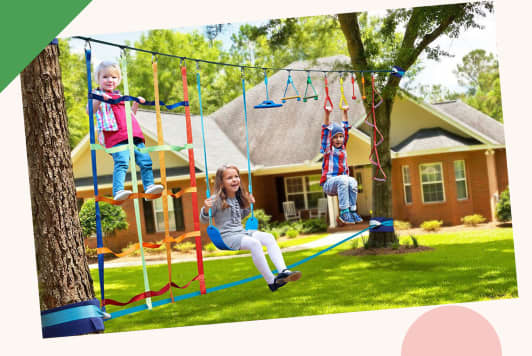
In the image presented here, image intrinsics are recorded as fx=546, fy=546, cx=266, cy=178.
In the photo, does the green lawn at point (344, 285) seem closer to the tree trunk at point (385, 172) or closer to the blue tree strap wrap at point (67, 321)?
the tree trunk at point (385, 172)

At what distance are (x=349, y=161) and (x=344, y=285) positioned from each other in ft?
21.3

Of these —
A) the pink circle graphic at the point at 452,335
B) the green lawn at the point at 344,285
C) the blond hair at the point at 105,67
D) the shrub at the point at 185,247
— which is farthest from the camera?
the shrub at the point at 185,247

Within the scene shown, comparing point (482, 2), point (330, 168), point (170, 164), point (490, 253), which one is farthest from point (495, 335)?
point (170, 164)

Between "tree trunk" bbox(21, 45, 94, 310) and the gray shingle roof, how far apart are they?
8933 mm

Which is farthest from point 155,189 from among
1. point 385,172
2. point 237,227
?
point 385,172

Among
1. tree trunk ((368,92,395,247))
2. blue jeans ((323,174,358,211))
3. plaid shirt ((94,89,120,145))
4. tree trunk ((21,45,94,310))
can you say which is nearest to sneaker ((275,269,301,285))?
blue jeans ((323,174,358,211))

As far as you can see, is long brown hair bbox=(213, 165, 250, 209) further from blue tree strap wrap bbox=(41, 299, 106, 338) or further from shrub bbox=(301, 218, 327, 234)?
shrub bbox=(301, 218, 327, 234)

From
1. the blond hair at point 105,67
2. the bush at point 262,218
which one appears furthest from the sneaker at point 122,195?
the bush at point 262,218

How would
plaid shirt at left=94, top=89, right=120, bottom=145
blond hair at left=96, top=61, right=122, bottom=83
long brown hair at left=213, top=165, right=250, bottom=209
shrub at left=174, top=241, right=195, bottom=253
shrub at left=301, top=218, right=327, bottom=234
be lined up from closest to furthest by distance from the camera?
plaid shirt at left=94, top=89, right=120, bottom=145, blond hair at left=96, top=61, right=122, bottom=83, long brown hair at left=213, top=165, right=250, bottom=209, shrub at left=174, top=241, right=195, bottom=253, shrub at left=301, top=218, right=327, bottom=234

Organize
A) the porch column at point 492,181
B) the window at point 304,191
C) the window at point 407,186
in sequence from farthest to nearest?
the window at point 304,191, the window at point 407,186, the porch column at point 492,181

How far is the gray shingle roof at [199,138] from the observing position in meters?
15.0

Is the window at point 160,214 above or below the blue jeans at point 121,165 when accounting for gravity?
below

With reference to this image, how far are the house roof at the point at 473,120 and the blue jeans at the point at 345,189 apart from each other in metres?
9.90

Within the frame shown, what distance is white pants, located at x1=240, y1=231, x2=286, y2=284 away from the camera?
5953 millimetres
